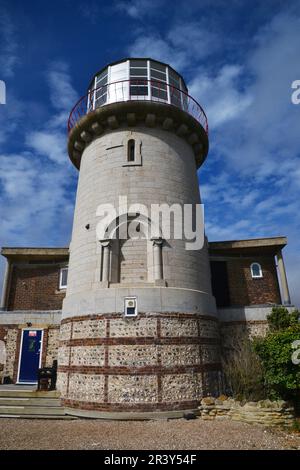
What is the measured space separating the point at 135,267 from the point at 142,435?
4.85 m

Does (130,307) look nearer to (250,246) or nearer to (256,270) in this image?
(250,246)

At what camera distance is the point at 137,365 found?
8766 millimetres

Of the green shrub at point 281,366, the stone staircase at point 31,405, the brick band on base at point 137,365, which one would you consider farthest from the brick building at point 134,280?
the green shrub at point 281,366

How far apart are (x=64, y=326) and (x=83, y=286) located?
1557 millimetres

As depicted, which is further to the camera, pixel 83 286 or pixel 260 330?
pixel 260 330

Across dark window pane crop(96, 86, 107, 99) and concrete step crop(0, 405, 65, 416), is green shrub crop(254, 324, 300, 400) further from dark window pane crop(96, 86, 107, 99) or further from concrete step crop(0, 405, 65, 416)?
dark window pane crop(96, 86, 107, 99)

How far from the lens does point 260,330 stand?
41.3ft

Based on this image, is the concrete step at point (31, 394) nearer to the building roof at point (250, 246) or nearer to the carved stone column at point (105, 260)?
the carved stone column at point (105, 260)

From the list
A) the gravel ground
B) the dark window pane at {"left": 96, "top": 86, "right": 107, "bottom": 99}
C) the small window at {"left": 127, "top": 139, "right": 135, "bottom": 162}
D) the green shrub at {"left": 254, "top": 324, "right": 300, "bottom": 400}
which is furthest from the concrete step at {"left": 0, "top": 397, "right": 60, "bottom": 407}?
the dark window pane at {"left": 96, "top": 86, "right": 107, "bottom": 99}

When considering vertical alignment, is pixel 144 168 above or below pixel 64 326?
above

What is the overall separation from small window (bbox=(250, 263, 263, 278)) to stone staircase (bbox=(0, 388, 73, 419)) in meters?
10.1
